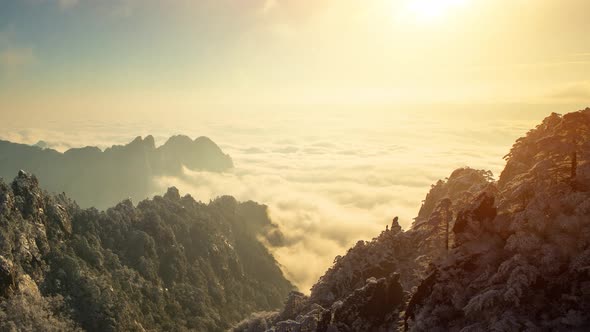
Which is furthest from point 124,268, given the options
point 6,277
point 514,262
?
point 514,262

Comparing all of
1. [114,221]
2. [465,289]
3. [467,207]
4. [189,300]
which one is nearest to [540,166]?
[467,207]

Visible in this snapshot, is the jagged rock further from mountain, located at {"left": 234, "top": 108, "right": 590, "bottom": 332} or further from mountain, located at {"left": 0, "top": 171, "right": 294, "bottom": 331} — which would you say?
mountain, located at {"left": 234, "top": 108, "right": 590, "bottom": 332}

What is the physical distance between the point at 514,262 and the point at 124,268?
376 feet

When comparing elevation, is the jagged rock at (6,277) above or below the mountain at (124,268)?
above

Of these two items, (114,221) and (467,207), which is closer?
(467,207)

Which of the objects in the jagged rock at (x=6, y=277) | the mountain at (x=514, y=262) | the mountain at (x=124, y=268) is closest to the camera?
the mountain at (x=514, y=262)

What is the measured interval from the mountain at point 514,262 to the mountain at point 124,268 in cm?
6802

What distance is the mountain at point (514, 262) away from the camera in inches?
1166

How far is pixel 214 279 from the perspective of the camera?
14975cm

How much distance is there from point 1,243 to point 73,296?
20890mm

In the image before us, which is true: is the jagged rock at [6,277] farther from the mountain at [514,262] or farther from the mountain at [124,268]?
the mountain at [514,262]

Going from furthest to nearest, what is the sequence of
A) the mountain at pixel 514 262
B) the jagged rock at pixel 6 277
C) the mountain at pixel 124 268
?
the mountain at pixel 124 268, the jagged rock at pixel 6 277, the mountain at pixel 514 262

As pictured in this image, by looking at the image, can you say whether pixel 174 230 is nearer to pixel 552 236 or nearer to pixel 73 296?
pixel 73 296

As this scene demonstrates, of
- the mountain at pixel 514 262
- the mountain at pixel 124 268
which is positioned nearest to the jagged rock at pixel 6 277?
the mountain at pixel 124 268
